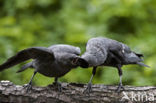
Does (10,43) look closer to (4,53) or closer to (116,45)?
(4,53)

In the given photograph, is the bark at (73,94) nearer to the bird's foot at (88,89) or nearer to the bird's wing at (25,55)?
the bird's foot at (88,89)

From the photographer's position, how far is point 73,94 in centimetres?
310

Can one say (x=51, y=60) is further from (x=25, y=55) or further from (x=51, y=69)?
(x=25, y=55)

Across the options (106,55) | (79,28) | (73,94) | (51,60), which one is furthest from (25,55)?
(79,28)

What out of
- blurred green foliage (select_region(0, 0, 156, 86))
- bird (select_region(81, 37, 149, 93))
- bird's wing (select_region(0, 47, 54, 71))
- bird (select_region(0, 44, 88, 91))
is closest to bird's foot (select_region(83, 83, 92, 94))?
bird (select_region(81, 37, 149, 93))

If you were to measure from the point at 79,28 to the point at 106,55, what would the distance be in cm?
203

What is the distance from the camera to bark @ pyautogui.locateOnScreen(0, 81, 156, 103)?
2953 millimetres

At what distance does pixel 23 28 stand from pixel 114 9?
5.43ft

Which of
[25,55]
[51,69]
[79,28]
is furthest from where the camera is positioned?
[79,28]

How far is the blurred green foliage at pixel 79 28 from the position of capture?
179 inches

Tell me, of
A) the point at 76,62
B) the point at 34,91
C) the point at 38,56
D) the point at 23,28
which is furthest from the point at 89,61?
the point at 23,28

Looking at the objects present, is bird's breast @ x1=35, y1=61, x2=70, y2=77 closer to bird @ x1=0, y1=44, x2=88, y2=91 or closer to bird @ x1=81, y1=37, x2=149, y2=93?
bird @ x1=0, y1=44, x2=88, y2=91

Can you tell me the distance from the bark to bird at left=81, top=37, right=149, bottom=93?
0.09 meters

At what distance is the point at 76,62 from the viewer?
2.67 metres
